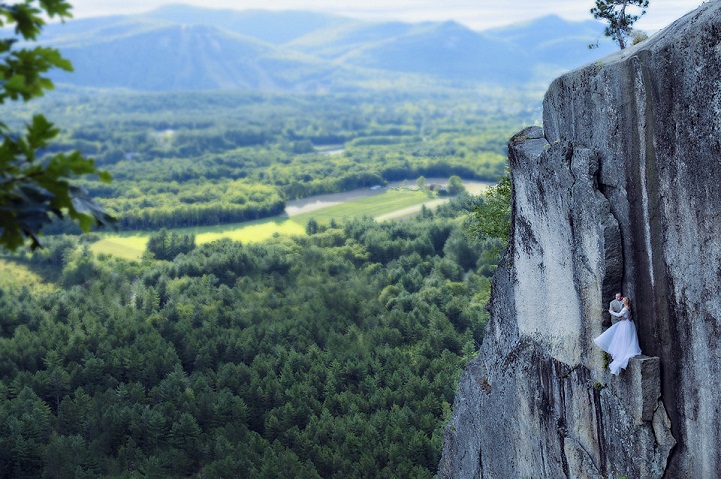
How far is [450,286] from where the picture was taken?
195 feet

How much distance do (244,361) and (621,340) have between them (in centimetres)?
3506

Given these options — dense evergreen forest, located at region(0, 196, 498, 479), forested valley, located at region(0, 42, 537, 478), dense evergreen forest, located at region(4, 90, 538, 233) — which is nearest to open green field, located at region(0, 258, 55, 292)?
forested valley, located at region(0, 42, 537, 478)

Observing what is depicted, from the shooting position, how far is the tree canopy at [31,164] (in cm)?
660

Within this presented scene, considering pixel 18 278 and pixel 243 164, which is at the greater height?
pixel 243 164

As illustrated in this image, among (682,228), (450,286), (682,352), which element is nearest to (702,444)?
(682,352)

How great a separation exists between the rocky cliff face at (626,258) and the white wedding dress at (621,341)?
0.23 metres

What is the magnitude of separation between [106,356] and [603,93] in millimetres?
37451

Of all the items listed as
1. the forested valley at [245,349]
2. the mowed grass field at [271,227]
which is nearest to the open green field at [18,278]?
the forested valley at [245,349]

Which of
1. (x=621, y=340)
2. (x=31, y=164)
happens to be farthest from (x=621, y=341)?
(x=31, y=164)

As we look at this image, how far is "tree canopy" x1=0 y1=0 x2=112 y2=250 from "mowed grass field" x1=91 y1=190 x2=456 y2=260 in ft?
243

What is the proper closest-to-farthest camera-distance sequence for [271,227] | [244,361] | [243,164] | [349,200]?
[244,361], [271,227], [349,200], [243,164]

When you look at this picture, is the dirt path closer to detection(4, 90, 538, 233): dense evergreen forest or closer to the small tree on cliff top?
detection(4, 90, 538, 233): dense evergreen forest

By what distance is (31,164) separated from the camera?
677cm

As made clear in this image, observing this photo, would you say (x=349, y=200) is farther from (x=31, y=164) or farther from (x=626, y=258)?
(x=31, y=164)
